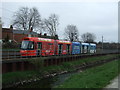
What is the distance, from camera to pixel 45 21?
7912 cm

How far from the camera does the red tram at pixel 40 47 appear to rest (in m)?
28.2

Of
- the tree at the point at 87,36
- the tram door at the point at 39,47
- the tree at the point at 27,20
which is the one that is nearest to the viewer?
the tram door at the point at 39,47

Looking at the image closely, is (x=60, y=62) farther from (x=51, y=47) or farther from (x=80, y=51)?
(x=80, y=51)

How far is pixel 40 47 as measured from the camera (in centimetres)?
3017

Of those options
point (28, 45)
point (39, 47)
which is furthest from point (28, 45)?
point (39, 47)

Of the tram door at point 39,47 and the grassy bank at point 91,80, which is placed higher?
the tram door at point 39,47

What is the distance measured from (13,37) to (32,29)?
8768 mm

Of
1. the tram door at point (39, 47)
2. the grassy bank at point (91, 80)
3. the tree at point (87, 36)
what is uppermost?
the tree at point (87, 36)

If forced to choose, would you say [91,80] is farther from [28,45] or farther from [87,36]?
[87,36]

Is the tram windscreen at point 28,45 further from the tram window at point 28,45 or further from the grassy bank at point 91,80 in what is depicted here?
the grassy bank at point 91,80

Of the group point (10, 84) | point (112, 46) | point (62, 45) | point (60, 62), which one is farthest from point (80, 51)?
point (112, 46)

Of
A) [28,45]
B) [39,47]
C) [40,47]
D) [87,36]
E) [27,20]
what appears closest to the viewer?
[28,45]

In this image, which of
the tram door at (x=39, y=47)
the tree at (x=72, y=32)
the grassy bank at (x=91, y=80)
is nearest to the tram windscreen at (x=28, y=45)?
the tram door at (x=39, y=47)

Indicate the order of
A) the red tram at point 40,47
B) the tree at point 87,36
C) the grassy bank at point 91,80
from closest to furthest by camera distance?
the grassy bank at point 91,80 < the red tram at point 40,47 < the tree at point 87,36
